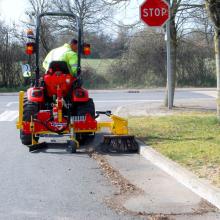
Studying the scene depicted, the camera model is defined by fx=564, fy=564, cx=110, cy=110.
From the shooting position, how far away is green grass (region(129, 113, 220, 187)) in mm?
8234

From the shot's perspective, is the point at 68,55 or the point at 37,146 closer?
the point at 37,146

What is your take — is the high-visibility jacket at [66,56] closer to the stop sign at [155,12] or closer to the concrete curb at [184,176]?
the concrete curb at [184,176]

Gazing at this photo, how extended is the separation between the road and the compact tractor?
0.38 metres

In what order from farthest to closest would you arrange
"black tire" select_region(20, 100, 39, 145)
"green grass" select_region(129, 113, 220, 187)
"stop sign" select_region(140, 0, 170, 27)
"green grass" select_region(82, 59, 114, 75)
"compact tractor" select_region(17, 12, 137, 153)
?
"green grass" select_region(82, 59, 114, 75)
"stop sign" select_region(140, 0, 170, 27)
"black tire" select_region(20, 100, 39, 145)
"compact tractor" select_region(17, 12, 137, 153)
"green grass" select_region(129, 113, 220, 187)

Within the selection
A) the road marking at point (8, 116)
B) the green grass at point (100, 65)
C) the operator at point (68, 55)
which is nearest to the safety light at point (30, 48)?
the operator at point (68, 55)

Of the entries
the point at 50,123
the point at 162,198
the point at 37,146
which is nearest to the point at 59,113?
the point at 50,123

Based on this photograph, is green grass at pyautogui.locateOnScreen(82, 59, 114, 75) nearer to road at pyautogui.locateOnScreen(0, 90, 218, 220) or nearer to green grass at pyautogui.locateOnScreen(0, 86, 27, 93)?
green grass at pyautogui.locateOnScreen(0, 86, 27, 93)

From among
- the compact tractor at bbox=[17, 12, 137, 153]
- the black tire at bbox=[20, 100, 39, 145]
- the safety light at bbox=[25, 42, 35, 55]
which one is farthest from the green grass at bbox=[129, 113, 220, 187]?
the safety light at bbox=[25, 42, 35, 55]

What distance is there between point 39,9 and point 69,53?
2986 cm

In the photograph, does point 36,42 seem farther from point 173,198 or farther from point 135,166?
point 173,198

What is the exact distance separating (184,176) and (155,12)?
7.73m

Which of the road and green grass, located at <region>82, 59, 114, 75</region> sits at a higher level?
green grass, located at <region>82, 59, 114, 75</region>

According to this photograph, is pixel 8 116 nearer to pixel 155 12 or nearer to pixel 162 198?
pixel 155 12

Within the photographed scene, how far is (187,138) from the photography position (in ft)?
35.9
